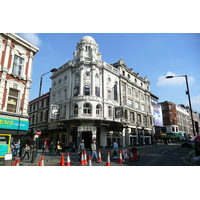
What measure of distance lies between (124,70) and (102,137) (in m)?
18.5

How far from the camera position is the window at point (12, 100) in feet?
50.0

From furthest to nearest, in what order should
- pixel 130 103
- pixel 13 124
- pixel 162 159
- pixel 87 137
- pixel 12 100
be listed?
pixel 130 103 → pixel 87 137 → pixel 12 100 → pixel 13 124 → pixel 162 159

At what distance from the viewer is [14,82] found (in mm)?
15656

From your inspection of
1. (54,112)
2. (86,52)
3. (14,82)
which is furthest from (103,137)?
(14,82)

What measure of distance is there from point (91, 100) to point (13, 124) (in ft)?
48.1

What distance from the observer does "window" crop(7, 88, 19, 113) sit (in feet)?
50.0

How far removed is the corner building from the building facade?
11.2 m

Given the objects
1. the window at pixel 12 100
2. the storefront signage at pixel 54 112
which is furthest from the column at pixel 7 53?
the storefront signage at pixel 54 112

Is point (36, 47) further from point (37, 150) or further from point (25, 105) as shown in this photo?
point (37, 150)

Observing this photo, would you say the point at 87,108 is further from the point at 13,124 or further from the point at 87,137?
the point at 13,124

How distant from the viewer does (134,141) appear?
36.7 m

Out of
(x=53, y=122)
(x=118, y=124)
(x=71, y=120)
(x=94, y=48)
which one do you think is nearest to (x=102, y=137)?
(x=118, y=124)

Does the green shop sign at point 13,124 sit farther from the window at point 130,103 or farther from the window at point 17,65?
the window at point 130,103

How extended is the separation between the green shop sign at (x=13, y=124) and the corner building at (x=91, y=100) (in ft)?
35.6
